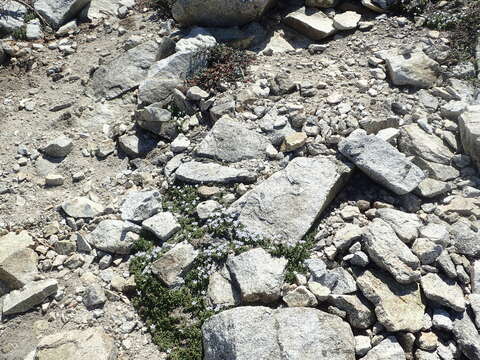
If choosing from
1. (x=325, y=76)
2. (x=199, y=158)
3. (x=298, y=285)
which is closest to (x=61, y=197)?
(x=199, y=158)

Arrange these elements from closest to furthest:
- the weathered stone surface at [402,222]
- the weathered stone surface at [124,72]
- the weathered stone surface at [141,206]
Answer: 1. the weathered stone surface at [402,222]
2. the weathered stone surface at [141,206]
3. the weathered stone surface at [124,72]

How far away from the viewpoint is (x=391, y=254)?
5.29 meters

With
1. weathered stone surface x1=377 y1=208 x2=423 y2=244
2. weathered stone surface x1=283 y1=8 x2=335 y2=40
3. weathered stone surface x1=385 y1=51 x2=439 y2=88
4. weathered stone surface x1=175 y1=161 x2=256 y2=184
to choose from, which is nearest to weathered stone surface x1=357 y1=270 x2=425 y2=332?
weathered stone surface x1=377 y1=208 x2=423 y2=244

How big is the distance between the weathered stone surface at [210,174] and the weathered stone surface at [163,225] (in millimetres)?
640

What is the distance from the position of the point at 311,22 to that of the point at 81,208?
5201 millimetres

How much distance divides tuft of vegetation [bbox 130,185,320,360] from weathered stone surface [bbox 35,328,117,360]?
1.65 feet

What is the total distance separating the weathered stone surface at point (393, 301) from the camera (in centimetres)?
495

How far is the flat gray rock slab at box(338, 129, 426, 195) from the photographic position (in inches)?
236

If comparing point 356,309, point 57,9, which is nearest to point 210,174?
point 356,309

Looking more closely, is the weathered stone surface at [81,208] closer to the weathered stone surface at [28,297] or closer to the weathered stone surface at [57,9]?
the weathered stone surface at [28,297]

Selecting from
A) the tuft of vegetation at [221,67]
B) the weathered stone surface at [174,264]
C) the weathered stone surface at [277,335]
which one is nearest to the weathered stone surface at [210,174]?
the weathered stone surface at [174,264]

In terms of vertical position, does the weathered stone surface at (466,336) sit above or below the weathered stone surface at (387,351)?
above

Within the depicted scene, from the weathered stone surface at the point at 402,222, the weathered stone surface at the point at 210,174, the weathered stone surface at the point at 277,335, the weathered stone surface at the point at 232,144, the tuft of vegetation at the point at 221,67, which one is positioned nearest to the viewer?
the weathered stone surface at the point at 277,335

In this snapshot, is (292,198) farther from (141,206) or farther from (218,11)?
(218,11)
